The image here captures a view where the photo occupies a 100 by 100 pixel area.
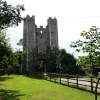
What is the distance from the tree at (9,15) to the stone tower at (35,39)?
139 ft

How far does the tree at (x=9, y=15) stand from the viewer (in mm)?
19078

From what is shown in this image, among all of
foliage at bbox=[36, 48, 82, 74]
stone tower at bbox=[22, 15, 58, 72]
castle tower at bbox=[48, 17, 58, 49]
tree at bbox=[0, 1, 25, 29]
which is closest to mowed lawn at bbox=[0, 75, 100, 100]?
tree at bbox=[0, 1, 25, 29]

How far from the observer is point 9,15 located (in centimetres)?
1914

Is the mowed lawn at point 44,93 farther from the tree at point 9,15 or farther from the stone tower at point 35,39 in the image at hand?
the stone tower at point 35,39

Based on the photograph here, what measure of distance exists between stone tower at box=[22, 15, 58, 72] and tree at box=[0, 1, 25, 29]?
139 feet

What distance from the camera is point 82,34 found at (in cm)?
1010

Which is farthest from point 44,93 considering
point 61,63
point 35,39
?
point 35,39

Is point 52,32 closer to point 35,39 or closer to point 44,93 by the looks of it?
point 35,39

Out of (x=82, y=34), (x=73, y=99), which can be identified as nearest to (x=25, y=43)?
(x=73, y=99)

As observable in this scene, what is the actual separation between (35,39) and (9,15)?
148 feet

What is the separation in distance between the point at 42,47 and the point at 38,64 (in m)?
5.69

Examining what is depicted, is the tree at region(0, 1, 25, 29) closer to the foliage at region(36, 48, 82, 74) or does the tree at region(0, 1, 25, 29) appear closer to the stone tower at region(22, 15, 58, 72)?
Answer: the foliage at region(36, 48, 82, 74)

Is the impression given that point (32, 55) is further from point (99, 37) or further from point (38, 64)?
point (99, 37)

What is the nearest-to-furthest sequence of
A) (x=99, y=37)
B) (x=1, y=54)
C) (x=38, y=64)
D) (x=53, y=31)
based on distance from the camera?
(x=99, y=37) < (x=1, y=54) < (x=38, y=64) < (x=53, y=31)
